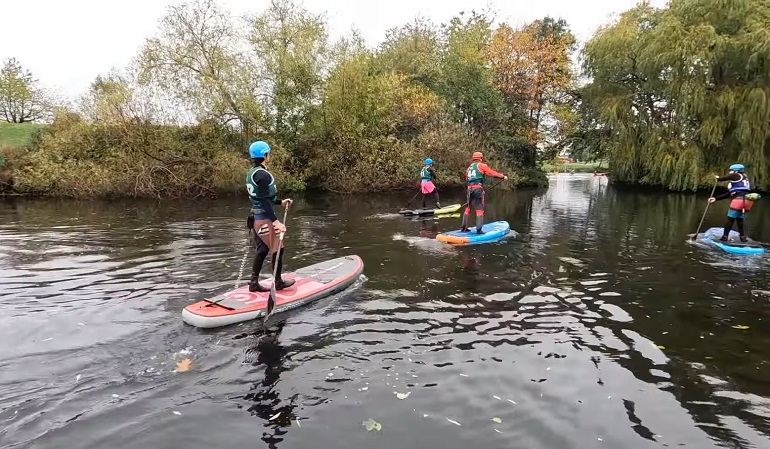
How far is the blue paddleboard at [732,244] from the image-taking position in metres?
10.6

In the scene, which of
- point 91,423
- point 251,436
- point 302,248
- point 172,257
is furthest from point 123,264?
point 251,436

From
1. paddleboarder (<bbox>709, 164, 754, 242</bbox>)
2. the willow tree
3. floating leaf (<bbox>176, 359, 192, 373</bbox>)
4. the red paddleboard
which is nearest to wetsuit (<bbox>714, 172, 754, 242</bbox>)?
paddleboarder (<bbox>709, 164, 754, 242</bbox>)

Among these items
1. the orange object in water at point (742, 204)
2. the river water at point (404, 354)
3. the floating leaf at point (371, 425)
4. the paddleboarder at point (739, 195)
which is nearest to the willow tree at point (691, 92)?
the paddleboarder at point (739, 195)

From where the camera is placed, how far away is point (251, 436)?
3.99 metres

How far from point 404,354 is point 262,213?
9.12ft

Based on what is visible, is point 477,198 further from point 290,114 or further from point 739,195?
point 290,114

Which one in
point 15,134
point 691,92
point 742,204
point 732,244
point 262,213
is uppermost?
point 691,92

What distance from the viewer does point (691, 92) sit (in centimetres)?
2361

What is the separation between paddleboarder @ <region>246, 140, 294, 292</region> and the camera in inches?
258

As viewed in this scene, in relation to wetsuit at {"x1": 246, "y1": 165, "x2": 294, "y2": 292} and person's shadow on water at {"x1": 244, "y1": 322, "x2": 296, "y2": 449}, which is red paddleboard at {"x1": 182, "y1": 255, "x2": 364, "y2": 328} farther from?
person's shadow on water at {"x1": 244, "y1": 322, "x2": 296, "y2": 449}

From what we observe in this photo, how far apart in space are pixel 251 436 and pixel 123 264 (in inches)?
276

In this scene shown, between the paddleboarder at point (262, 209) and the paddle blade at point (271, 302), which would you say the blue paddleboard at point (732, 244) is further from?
the paddle blade at point (271, 302)

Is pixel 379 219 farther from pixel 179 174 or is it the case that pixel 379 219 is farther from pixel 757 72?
pixel 757 72

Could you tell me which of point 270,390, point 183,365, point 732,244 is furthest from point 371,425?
point 732,244
